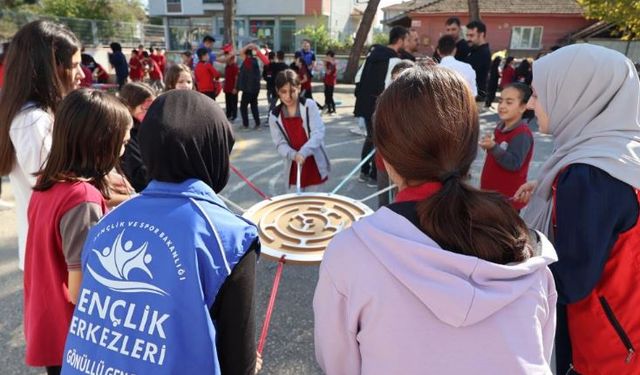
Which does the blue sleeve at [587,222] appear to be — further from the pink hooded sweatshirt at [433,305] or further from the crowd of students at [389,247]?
the pink hooded sweatshirt at [433,305]

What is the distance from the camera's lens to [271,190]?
5254 millimetres

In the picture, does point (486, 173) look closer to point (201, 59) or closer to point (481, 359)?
point (481, 359)

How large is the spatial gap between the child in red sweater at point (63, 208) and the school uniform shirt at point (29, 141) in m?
0.24

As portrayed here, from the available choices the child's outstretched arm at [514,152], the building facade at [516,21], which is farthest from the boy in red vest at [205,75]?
the building facade at [516,21]

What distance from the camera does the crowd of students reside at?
98 centimetres

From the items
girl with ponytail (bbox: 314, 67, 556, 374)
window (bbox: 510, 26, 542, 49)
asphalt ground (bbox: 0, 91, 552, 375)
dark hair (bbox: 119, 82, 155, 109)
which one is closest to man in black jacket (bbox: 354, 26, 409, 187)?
asphalt ground (bbox: 0, 91, 552, 375)

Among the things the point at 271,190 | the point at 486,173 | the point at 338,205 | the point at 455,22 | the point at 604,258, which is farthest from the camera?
the point at 455,22

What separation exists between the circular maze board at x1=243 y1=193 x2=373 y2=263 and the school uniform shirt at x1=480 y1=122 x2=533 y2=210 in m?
1.19

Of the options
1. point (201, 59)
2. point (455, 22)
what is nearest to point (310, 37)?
point (201, 59)

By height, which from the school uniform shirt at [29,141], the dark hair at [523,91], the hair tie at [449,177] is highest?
the dark hair at [523,91]

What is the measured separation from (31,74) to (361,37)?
16.3 m

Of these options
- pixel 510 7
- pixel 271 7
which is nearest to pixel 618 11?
pixel 510 7

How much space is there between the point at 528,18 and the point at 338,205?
28978 mm

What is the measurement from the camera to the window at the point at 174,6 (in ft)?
119
